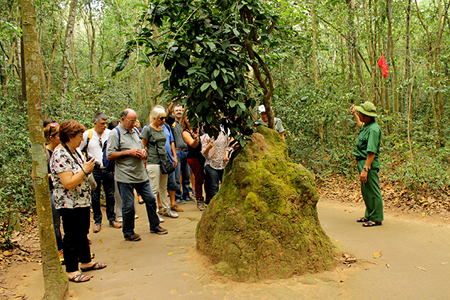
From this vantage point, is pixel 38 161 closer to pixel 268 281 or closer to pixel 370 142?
pixel 268 281

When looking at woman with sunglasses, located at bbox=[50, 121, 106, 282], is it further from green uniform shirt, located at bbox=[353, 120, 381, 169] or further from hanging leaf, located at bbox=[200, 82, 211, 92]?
green uniform shirt, located at bbox=[353, 120, 381, 169]

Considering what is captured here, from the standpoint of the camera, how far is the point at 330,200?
310 inches

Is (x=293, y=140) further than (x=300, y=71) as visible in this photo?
No

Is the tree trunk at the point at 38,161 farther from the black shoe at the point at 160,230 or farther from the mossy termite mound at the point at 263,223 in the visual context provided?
the black shoe at the point at 160,230

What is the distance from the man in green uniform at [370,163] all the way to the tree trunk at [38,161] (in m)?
4.66

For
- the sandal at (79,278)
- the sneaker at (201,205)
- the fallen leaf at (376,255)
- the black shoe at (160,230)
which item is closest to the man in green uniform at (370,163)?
the fallen leaf at (376,255)

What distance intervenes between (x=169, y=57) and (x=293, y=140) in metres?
5.99

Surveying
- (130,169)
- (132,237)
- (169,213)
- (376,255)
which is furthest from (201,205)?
(376,255)

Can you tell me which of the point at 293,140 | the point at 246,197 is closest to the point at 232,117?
the point at 246,197

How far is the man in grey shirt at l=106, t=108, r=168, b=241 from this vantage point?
16.7 ft

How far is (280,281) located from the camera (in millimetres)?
3545

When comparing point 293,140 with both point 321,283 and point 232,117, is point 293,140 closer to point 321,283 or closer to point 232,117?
point 232,117

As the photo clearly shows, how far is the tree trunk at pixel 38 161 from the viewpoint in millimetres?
3195

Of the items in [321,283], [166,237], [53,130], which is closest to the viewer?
[321,283]
